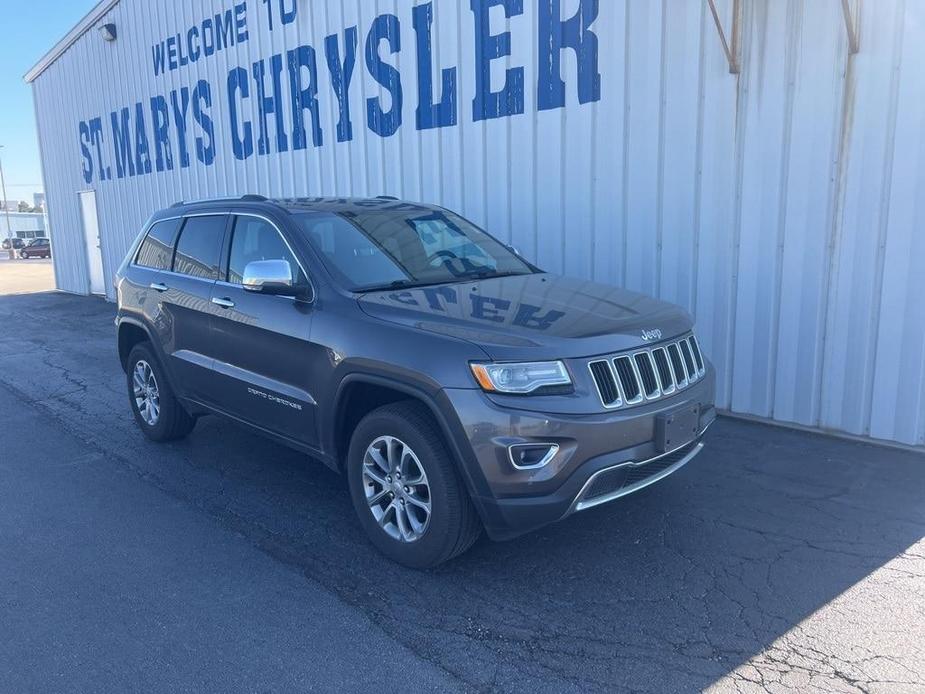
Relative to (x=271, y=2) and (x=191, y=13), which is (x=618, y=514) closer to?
(x=271, y=2)

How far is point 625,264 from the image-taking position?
6602 millimetres

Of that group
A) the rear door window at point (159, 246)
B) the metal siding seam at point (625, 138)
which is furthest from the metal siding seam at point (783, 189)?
the rear door window at point (159, 246)

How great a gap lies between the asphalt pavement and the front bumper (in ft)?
1.56

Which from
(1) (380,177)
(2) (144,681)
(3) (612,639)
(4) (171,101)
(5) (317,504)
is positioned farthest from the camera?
(4) (171,101)

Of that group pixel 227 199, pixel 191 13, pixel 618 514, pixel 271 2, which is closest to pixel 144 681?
pixel 618 514

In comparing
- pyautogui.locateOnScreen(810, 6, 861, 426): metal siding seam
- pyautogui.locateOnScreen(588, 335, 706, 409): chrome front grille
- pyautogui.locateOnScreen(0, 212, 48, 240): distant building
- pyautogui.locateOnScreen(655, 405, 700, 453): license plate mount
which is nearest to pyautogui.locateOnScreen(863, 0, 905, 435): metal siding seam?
pyautogui.locateOnScreen(810, 6, 861, 426): metal siding seam

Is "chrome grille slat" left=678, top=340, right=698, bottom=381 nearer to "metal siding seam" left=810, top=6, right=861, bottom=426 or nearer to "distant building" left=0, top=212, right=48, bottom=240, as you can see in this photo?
"metal siding seam" left=810, top=6, right=861, bottom=426

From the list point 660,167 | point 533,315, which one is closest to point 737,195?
point 660,167

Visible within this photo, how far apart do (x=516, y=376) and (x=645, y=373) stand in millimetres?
698

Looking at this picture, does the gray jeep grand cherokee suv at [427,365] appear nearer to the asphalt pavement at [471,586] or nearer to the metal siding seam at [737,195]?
the asphalt pavement at [471,586]

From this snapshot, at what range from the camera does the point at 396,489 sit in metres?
3.68

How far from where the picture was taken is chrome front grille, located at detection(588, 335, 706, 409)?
333 centimetres

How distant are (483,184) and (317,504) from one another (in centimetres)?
433

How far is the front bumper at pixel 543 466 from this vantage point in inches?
125
